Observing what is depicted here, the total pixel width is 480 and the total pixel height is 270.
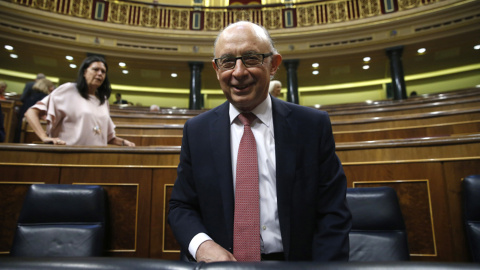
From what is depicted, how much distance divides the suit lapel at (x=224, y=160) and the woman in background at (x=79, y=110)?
97 centimetres

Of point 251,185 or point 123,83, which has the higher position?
point 123,83

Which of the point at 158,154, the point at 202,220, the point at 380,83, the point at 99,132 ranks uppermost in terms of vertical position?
the point at 380,83

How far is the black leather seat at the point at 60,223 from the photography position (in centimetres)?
100

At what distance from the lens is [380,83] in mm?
8164

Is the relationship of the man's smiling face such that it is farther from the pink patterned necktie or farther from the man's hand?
the man's hand

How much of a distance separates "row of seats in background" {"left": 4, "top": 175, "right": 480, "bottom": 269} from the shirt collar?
495 mm

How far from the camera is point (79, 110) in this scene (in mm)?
1422

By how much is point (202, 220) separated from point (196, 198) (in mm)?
59

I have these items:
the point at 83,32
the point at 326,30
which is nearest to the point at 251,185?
the point at 326,30

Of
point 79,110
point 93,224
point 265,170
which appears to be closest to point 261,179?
point 265,170

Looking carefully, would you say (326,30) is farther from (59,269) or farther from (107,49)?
(59,269)

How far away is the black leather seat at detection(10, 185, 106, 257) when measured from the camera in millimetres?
998

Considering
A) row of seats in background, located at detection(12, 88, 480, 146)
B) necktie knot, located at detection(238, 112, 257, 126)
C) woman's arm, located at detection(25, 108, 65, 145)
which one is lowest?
necktie knot, located at detection(238, 112, 257, 126)

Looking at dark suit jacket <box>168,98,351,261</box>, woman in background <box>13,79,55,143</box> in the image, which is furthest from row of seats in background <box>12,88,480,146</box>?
dark suit jacket <box>168,98,351,261</box>
